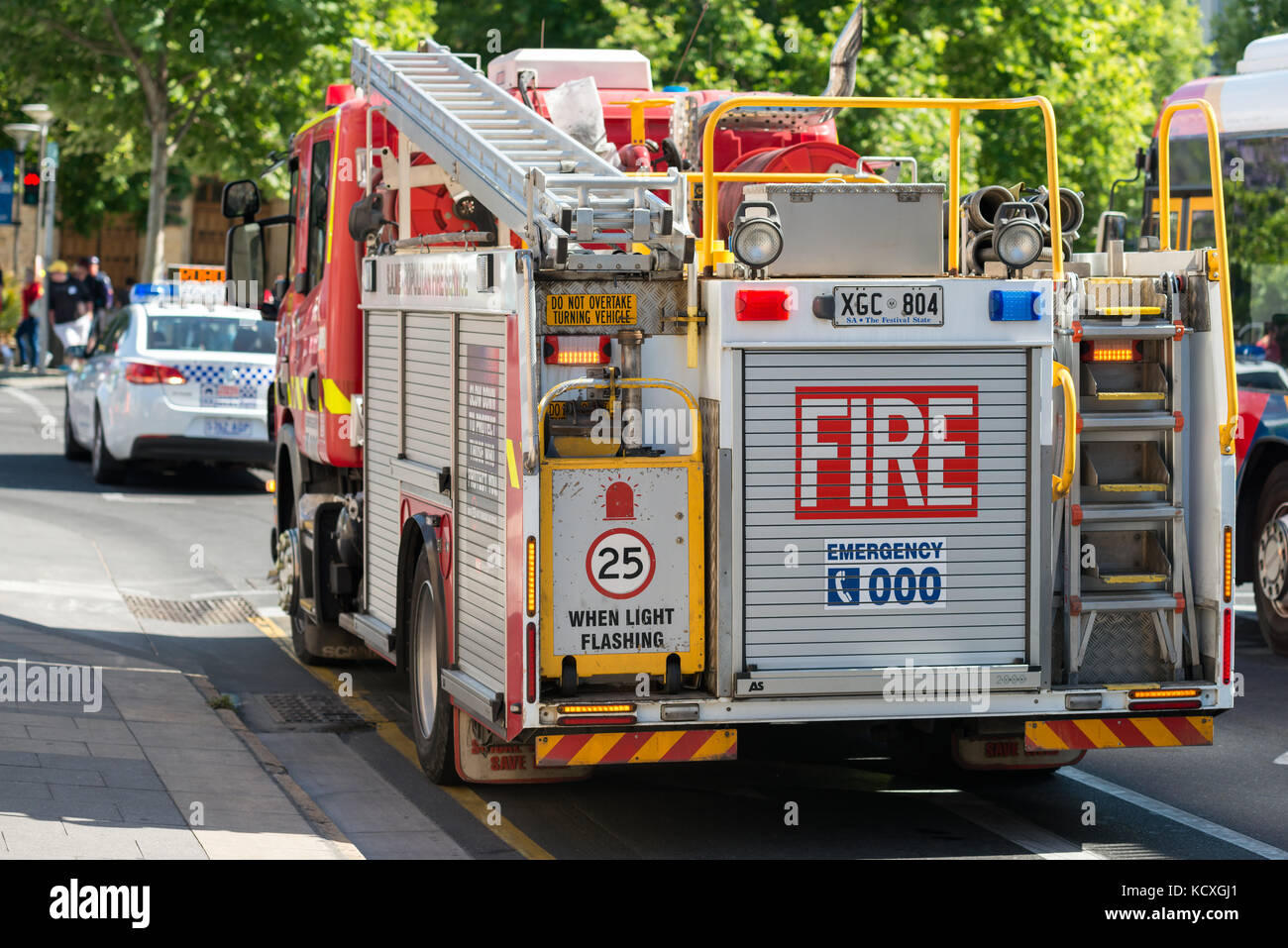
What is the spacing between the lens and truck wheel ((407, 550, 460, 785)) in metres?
8.27

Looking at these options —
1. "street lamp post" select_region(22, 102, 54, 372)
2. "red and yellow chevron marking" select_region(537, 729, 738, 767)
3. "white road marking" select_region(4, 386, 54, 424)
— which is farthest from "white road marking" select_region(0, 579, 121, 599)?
"street lamp post" select_region(22, 102, 54, 372)

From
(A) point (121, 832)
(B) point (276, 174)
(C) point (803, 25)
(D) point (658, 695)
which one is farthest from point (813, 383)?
(B) point (276, 174)

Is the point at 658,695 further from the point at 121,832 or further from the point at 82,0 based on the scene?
the point at 82,0

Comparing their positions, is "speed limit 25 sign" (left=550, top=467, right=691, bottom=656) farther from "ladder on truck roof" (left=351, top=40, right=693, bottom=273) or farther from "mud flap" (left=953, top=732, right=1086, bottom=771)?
"mud flap" (left=953, top=732, right=1086, bottom=771)

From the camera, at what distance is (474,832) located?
25.7 ft

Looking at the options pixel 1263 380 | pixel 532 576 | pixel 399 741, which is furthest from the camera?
pixel 1263 380

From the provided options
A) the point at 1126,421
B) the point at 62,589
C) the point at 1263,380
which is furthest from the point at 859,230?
the point at 62,589

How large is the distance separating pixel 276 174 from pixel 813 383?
2724 centimetres

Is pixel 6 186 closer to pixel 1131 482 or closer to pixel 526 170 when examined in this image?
pixel 526 170

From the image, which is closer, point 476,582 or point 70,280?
point 476,582

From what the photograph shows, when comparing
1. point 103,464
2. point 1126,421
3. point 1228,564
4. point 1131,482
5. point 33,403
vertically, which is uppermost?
point 1126,421

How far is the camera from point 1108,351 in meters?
7.78

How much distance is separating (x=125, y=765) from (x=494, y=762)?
1703 millimetres
